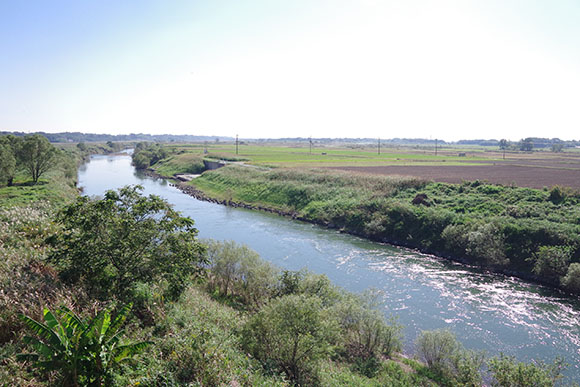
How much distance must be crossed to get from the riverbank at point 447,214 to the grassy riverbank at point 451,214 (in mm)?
81

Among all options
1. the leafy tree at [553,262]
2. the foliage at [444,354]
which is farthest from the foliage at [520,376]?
the leafy tree at [553,262]

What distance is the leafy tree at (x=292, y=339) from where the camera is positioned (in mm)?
13977

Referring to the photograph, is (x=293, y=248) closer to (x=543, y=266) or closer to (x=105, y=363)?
(x=543, y=266)

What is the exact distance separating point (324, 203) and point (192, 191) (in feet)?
111

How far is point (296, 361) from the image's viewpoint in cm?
1412

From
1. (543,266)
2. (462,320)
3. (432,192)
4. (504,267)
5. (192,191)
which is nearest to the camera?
(462,320)

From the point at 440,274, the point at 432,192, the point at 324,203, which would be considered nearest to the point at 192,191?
the point at 324,203

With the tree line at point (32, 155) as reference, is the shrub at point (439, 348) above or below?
below

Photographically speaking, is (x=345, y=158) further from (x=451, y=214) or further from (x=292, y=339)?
(x=292, y=339)

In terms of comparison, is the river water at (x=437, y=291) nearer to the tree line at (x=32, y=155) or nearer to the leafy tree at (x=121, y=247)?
the leafy tree at (x=121, y=247)

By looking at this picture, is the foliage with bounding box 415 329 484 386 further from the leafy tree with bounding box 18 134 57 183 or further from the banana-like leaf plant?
the leafy tree with bounding box 18 134 57 183

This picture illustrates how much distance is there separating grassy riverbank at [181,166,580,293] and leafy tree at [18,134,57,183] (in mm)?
29337

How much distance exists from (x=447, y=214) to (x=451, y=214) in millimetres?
448

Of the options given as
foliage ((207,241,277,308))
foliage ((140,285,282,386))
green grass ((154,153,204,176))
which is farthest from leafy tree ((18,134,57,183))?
foliage ((140,285,282,386))
